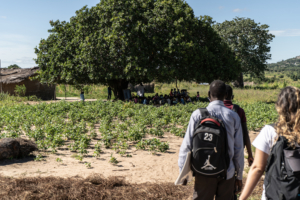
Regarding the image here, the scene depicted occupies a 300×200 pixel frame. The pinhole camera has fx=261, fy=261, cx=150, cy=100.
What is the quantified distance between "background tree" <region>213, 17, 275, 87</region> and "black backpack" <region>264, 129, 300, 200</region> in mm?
31319

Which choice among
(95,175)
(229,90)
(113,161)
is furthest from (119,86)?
(229,90)

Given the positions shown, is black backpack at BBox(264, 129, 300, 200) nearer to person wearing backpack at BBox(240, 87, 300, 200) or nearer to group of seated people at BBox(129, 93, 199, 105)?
person wearing backpack at BBox(240, 87, 300, 200)

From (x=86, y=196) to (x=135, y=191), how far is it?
0.87 m

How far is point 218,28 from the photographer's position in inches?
1345

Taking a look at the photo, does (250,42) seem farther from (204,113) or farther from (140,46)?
(204,113)

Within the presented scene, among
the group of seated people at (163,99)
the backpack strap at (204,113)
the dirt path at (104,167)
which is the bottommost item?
the dirt path at (104,167)

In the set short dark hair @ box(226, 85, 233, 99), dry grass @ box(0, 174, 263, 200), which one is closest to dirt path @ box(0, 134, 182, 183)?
dry grass @ box(0, 174, 263, 200)

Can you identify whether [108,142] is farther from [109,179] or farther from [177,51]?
[177,51]

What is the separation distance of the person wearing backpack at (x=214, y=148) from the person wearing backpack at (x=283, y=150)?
50 cm

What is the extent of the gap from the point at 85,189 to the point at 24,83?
76.1 ft

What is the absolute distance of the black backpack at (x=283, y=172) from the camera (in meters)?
1.90

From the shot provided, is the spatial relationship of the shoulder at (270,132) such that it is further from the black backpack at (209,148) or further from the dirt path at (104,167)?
the dirt path at (104,167)

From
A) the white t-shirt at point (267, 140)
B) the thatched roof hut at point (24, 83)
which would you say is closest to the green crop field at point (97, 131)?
the white t-shirt at point (267, 140)

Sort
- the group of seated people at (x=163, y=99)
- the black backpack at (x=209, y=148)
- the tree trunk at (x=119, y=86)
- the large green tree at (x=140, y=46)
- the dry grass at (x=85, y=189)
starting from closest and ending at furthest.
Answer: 1. the black backpack at (x=209, y=148)
2. the dry grass at (x=85, y=189)
3. the large green tree at (x=140, y=46)
4. the group of seated people at (x=163, y=99)
5. the tree trunk at (x=119, y=86)
